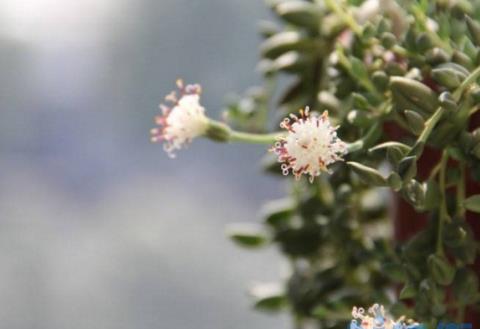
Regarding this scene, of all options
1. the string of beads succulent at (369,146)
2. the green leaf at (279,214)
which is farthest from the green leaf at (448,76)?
the green leaf at (279,214)

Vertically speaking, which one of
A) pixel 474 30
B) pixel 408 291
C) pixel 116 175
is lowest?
pixel 408 291

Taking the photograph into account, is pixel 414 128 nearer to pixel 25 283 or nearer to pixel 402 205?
pixel 402 205

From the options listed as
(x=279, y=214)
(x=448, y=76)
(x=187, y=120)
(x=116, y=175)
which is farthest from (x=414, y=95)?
(x=116, y=175)

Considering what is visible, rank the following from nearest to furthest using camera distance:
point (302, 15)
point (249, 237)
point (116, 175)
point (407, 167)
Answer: point (407, 167)
point (302, 15)
point (249, 237)
point (116, 175)

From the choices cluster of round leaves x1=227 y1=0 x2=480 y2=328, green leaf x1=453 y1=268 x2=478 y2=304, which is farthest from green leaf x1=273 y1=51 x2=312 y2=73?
green leaf x1=453 y1=268 x2=478 y2=304

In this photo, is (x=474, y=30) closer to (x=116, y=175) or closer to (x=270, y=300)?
(x=270, y=300)

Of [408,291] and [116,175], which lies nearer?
[408,291]

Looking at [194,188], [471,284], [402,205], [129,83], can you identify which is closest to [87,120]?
[129,83]

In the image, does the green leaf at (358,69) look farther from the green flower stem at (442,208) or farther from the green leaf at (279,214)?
the green leaf at (279,214)
